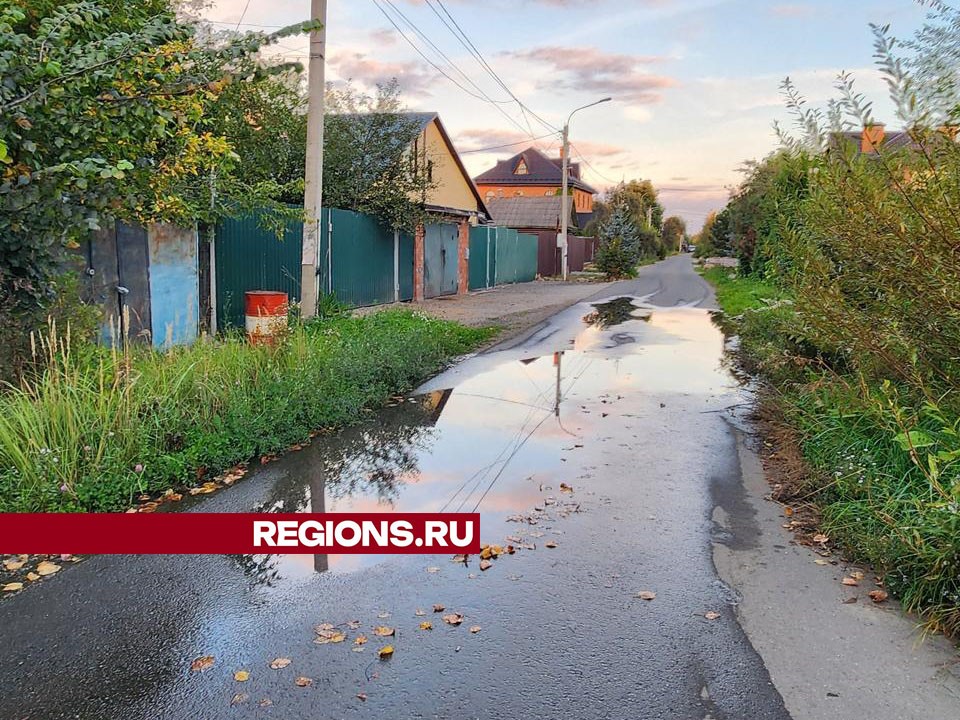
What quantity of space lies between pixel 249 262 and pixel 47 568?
28.4ft

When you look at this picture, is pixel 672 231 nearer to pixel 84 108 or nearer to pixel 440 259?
pixel 440 259

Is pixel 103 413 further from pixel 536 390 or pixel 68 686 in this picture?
pixel 536 390

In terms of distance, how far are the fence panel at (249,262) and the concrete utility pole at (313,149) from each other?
122cm

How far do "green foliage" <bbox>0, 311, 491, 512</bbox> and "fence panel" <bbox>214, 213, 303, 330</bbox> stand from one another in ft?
12.0

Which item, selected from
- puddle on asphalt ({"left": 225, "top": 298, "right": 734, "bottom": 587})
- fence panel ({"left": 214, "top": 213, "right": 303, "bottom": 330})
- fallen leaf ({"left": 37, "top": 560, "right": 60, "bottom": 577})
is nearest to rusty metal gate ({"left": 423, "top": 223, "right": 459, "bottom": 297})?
fence panel ({"left": 214, "top": 213, "right": 303, "bottom": 330})

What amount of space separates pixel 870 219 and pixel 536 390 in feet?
16.8

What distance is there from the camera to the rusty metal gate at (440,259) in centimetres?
2141

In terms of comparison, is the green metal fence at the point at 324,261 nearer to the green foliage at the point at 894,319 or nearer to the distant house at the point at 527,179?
the green foliage at the point at 894,319

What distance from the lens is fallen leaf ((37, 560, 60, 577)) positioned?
4029mm

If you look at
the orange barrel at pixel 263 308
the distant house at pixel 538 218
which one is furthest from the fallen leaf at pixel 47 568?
the distant house at pixel 538 218

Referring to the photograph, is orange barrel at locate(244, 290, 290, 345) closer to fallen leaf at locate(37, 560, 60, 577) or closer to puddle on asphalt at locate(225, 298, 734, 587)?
puddle on asphalt at locate(225, 298, 734, 587)

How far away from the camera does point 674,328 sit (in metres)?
16.1

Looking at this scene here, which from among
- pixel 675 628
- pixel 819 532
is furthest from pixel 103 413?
pixel 819 532

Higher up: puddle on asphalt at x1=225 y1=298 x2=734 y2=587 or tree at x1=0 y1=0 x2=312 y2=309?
tree at x1=0 y1=0 x2=312 y2=309
